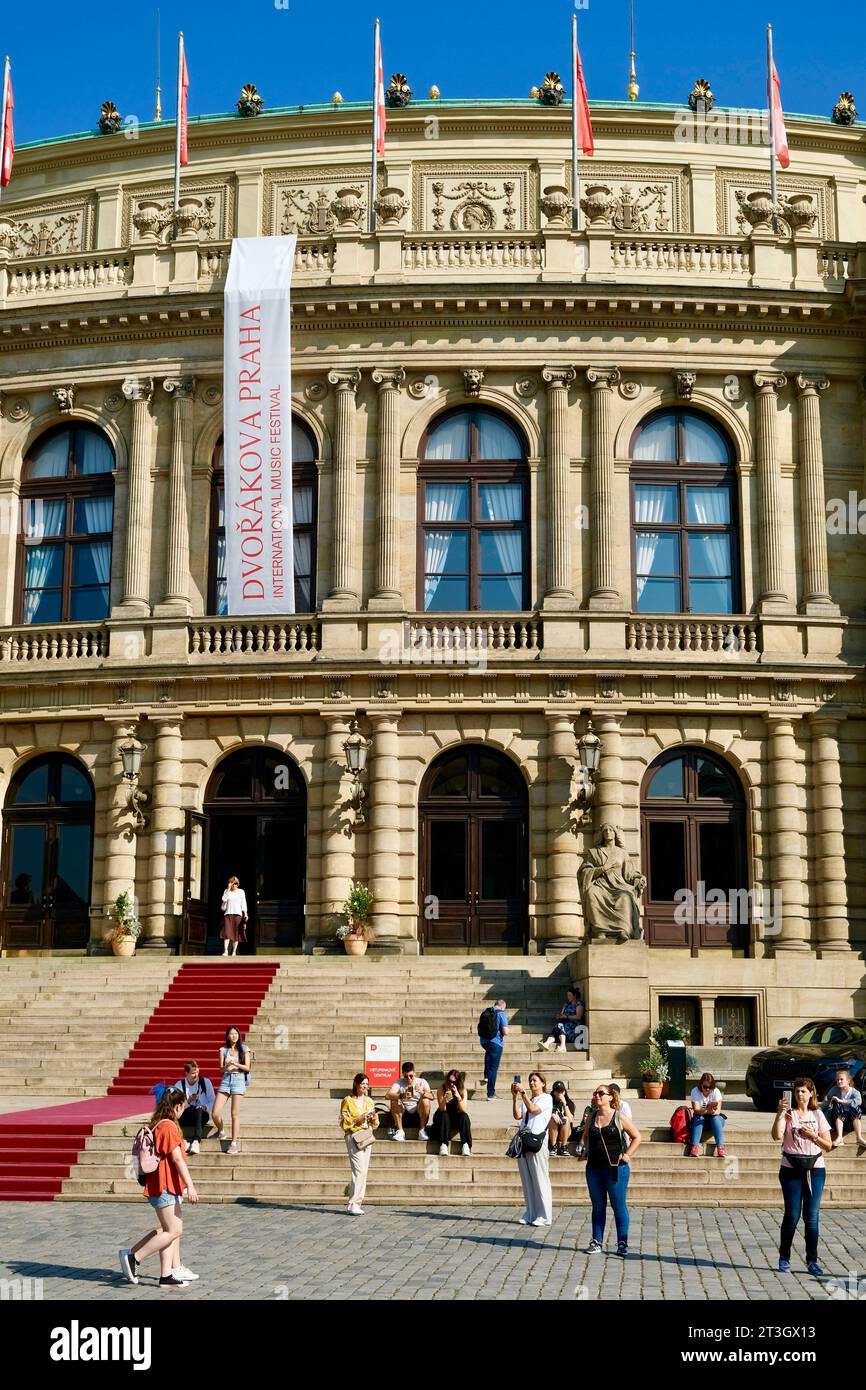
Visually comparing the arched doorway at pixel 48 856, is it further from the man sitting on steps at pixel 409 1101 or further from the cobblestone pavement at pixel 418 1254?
the cobblestone pavement at pixel 418 1254

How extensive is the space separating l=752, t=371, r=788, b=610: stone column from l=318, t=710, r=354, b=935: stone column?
10732 millimetres

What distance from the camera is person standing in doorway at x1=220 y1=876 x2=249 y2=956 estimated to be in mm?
35969

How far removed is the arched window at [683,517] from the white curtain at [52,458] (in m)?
14.7

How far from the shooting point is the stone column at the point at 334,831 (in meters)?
36.7

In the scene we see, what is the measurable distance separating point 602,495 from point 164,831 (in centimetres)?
1330

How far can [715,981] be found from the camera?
33844mm

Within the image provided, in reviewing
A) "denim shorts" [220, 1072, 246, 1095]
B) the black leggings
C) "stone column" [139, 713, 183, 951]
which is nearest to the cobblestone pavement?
the black leggings

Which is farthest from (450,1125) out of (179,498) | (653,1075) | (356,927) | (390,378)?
(390,378)

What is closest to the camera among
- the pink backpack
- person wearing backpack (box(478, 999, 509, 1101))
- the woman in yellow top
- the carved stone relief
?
the pink backpack

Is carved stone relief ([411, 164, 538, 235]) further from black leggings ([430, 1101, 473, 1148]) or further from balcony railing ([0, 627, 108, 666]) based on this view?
black leggings ([430, 1101, 473, 1148])

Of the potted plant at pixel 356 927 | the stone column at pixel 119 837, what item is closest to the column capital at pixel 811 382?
the potted plant at pixel 356 927

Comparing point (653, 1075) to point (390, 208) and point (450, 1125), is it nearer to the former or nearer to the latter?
point (450, 1125)

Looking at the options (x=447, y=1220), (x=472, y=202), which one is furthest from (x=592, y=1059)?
(x=472, y=202)

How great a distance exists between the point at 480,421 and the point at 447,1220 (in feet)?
80.3
